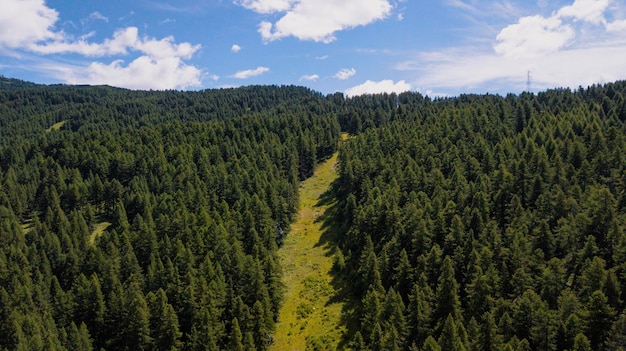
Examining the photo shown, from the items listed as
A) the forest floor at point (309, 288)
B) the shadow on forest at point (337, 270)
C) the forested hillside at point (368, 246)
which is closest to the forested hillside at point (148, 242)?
the forested hillside at point (368, 246)

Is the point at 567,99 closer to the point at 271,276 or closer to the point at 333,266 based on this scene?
the point at 333,266

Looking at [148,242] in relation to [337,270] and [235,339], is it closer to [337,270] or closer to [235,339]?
[235,339]

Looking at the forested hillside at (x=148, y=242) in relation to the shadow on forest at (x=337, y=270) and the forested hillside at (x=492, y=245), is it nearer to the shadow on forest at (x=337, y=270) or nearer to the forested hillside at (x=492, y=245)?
the shadow on forest at (x=337, y=270)

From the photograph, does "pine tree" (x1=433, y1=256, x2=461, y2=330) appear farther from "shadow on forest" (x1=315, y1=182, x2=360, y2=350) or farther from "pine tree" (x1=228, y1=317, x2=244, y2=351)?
"pine tree" (x1=228, y1=317, x2=244, y2=351)

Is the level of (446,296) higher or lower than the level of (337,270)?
higher

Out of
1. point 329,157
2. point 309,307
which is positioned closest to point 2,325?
point 309,307

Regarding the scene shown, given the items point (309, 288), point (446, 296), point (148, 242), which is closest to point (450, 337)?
point (446, 296)
